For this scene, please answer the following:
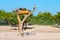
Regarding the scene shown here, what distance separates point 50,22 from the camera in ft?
191

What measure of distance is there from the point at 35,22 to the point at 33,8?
3801 cm

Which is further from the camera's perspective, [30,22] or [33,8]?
[30,22]

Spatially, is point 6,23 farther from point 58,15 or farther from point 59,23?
point 58,15

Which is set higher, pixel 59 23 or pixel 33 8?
pixel 33 8

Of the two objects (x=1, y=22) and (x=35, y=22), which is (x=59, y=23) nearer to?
(x=35, y=22)

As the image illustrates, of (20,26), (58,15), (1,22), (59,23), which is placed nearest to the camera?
(20,26)

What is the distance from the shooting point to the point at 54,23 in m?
57.5

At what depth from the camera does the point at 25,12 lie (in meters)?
20.9

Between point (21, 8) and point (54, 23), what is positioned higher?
point (21, 8)

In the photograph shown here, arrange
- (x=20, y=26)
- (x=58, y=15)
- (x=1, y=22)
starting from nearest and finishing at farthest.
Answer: (x=20, y=26)
(x=1, y=22)
(x=58, y=15)

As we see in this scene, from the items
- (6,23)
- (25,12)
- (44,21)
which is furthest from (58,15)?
(25,12)

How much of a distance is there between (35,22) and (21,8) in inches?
1480

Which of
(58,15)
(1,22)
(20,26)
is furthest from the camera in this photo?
(58,15)

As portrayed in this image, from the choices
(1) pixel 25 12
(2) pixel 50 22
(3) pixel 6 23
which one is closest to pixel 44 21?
(2) pixel 50 22
